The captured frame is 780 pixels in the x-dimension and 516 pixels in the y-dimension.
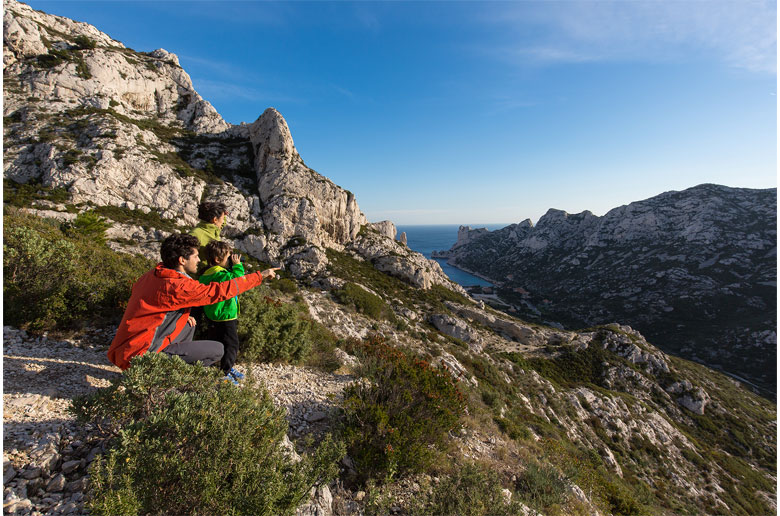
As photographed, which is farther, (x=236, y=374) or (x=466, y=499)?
(x=236, y=374)

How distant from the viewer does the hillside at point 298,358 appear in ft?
11.7

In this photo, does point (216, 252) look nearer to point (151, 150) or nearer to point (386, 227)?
point (151, 150)

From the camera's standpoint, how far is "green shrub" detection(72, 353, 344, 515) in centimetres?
271

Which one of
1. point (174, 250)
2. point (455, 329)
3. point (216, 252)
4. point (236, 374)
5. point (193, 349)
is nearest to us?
point (174, 250)

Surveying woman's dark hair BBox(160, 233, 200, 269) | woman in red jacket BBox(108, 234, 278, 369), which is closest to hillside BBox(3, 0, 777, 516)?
woman in red jacket BBox(108, 234, 278, 369)

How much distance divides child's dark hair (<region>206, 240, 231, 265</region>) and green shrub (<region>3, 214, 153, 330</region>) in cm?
288

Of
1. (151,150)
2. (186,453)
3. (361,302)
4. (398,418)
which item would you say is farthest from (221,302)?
(151,150)

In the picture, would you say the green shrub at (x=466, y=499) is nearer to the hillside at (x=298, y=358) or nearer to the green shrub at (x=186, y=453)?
the hillside at (x=298, y=358)

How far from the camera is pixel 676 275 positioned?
2613 inches

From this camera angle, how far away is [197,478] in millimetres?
2820

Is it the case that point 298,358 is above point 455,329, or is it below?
above

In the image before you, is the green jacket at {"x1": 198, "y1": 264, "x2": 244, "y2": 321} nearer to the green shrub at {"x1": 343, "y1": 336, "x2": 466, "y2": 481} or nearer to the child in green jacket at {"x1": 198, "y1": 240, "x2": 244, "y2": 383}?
the child in green jacket at {"x1": 198, "y1": 240, "x2": 244, "y2": 383}

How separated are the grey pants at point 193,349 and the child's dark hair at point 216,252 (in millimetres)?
1045

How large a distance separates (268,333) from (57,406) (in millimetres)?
3082
